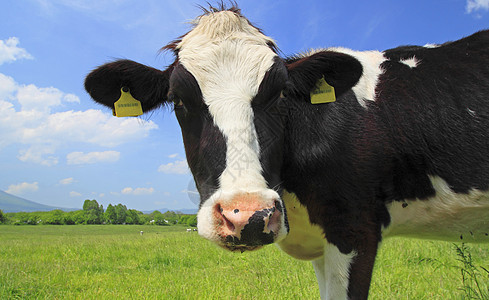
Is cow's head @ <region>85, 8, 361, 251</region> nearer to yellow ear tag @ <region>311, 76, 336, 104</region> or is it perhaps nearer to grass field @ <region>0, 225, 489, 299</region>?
yellow ear tag @ <region>311, 76, 336, 104</region>

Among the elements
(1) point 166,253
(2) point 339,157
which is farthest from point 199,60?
(1) point 166,253

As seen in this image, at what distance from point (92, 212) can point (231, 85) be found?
73.6 m

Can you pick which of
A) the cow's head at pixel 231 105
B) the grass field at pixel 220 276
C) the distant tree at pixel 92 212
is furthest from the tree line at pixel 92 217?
the cow's head at pixel 231 105

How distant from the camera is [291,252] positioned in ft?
12.5

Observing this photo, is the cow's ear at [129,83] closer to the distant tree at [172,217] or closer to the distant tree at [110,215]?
the distant tree at [172,217]

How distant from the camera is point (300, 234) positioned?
135 inches

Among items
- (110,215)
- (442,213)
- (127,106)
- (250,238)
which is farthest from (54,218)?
(250,238)

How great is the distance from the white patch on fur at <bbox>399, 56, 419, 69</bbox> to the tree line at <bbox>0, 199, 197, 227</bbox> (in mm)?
57275

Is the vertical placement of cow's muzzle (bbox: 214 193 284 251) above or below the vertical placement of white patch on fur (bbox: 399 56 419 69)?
below

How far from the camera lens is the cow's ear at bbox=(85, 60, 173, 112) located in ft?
10.7

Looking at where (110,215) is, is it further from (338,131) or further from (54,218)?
(338,131)

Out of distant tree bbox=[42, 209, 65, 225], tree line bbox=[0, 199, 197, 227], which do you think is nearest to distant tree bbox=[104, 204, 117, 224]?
tree line bbox=[0, 199, 197, 227]

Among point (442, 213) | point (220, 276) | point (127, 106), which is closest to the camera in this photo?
point (442, 213)

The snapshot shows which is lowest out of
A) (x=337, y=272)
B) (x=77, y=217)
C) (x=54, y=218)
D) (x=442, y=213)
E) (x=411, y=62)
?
(x=337, y=272)
